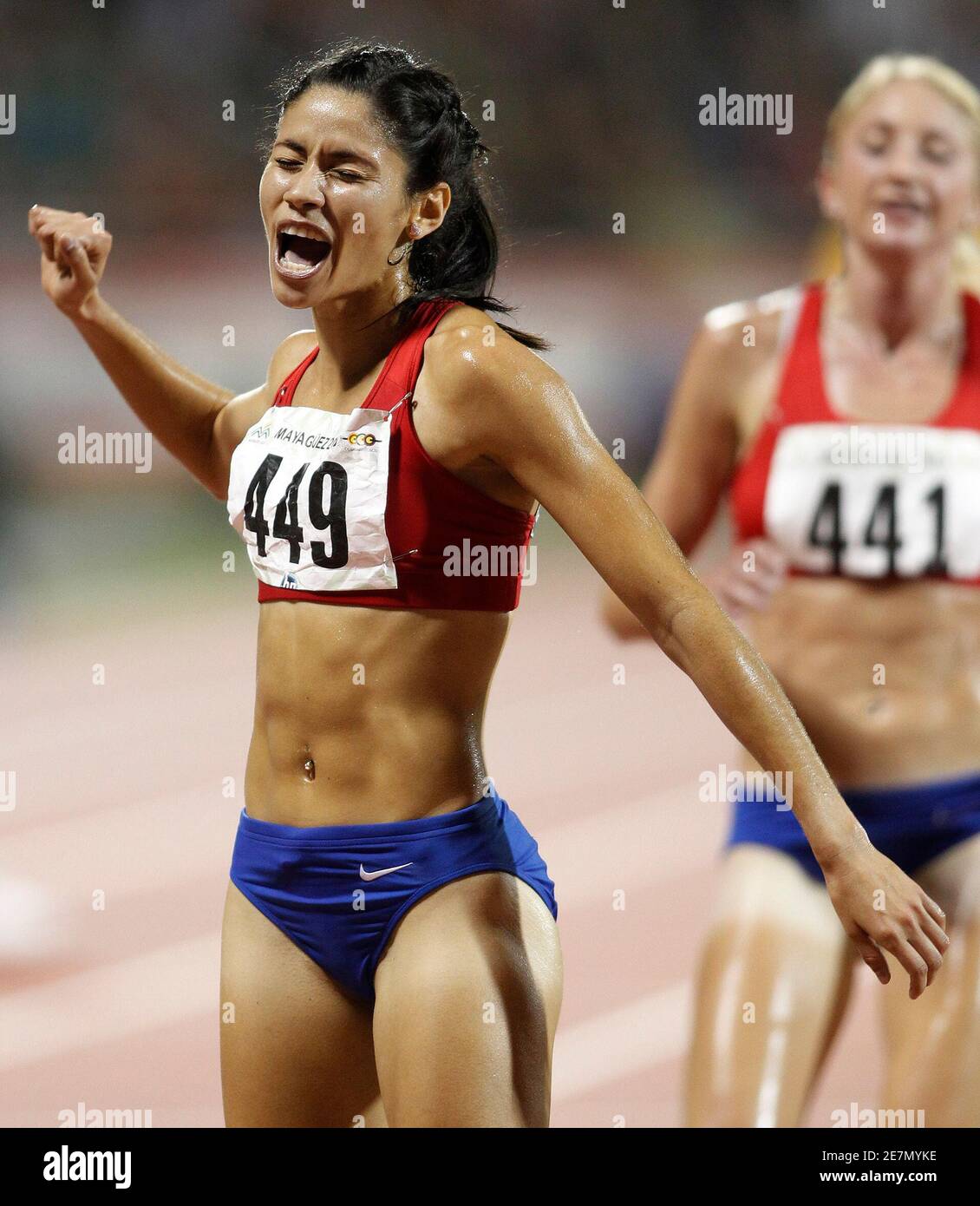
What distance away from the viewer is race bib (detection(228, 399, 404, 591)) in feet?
6.83

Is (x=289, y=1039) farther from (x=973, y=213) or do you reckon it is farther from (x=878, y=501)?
(x=973, y=213)

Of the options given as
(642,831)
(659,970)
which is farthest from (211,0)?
(659,970)

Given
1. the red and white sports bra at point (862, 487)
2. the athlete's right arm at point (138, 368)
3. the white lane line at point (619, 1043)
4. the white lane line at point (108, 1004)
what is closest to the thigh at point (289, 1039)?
the athlete's right arm at point (138, 368)

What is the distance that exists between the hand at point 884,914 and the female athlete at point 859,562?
0.78 metres

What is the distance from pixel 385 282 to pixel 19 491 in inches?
336

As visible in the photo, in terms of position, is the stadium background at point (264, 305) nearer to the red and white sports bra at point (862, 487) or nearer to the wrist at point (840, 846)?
the red and white sports bra at point (862, 487)

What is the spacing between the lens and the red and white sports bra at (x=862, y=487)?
294 cm

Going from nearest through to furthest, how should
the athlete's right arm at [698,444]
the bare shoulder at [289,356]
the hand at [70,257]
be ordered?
the bare shoulder at [289,356]
the hand at [70,257]
the athlete's right arm at [698,444]

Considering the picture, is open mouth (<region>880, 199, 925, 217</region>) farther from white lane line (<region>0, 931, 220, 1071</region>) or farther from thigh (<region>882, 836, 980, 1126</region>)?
white lane line (<region>0, 931, 220, 1071</region>)

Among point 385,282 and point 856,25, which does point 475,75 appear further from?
point 385,282

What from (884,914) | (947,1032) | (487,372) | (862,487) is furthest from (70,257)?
(947,1032)

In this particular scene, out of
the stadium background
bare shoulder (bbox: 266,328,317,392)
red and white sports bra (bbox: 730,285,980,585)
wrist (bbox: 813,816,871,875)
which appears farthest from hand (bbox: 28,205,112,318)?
the stadium background

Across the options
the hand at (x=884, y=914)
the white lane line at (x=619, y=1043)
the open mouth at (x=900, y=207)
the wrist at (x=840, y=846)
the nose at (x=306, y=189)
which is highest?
the open mouth at (x=900, y=207)

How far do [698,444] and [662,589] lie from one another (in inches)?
46.8
